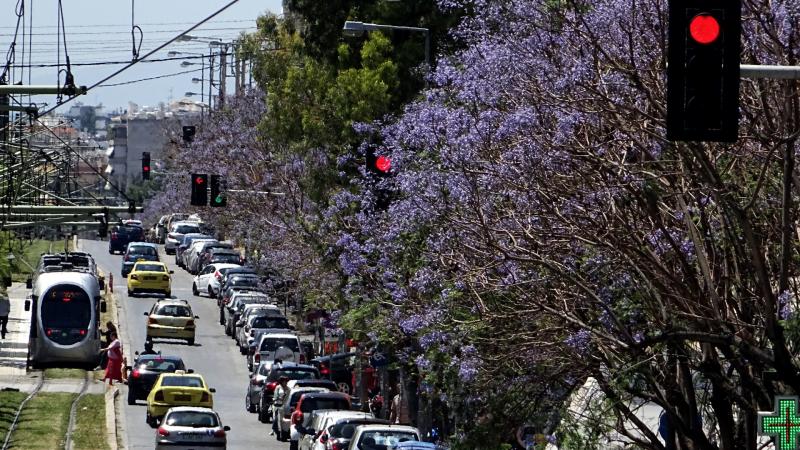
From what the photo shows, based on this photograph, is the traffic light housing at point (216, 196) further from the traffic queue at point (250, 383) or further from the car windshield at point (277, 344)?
the car windshield at point (277, 344)

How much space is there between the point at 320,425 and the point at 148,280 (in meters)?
44.1

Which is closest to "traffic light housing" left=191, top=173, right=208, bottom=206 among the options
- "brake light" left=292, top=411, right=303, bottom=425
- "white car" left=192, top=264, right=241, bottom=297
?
"brake light" left=292, top=411, right=303, bottom=425

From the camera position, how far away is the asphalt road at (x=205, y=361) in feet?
141

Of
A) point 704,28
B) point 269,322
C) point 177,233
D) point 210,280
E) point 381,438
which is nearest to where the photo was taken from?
point 704,28

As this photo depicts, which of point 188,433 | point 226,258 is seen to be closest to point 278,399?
point 188,433

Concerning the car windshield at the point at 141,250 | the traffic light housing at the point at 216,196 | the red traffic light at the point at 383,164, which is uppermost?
the red traffic light at the point at 383,164

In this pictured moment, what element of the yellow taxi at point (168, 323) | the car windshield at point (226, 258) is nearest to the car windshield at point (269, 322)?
the yellow taxi at point (168, 323)

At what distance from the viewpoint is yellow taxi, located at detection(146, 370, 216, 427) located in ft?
142

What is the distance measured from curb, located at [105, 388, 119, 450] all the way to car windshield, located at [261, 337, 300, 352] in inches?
204

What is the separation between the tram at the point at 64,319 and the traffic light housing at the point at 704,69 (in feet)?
151

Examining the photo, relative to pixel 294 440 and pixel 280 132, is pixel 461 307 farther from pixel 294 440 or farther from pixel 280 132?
pixel 280 132

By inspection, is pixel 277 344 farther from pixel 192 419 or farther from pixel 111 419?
pixel 192 419

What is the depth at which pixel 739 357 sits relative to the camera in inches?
792

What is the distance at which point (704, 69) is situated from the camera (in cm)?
1227
